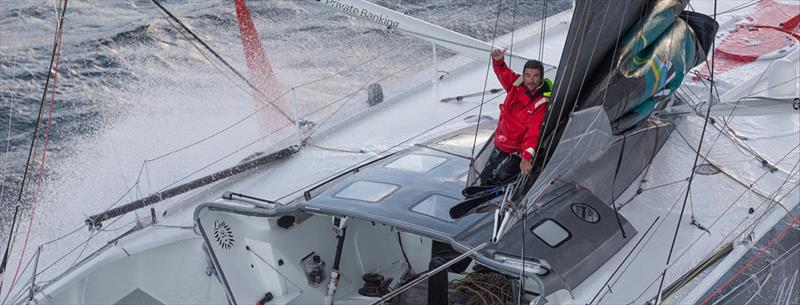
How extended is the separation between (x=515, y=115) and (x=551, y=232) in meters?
0.68

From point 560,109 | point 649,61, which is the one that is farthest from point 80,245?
point 649,61

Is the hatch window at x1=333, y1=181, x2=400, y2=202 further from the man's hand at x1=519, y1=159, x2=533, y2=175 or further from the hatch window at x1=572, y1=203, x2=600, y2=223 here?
the hatch window at x1=572, y1=203, x2=600, y2=223

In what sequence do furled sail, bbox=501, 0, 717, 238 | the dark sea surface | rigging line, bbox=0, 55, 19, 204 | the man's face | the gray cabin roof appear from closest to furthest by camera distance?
furled sail, bbox=501, 0, 717, 238 < the gray cabin roof < the man's face < rigging line, bbox=0, 55, 19, 204 < the dark sea surface

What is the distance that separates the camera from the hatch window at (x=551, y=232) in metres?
4.18

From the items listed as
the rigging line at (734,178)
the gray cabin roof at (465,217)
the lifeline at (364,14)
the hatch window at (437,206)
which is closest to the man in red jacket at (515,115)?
the gray cabin roof at (465,217)

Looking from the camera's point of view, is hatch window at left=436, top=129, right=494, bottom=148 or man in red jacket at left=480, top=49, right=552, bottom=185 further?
hatch window at left=436, top=129, right=494, bottom=148

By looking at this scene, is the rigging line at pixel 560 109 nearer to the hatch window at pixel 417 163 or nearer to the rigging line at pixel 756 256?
the hatch window at pixel 417 163

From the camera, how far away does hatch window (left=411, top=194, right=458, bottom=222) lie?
4172mm

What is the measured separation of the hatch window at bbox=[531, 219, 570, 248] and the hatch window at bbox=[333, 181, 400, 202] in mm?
793

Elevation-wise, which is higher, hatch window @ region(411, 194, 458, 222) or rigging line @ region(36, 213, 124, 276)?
→ hatch window @ region(411, 194, 458, 222)

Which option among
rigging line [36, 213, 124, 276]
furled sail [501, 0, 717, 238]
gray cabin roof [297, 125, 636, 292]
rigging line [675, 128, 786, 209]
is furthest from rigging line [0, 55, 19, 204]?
rigging line [675, 128, 786, 209]

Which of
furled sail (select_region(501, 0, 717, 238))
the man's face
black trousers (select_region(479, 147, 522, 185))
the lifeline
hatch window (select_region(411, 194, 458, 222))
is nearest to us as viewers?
furled sail (select_region(501, 0, 717, 238))

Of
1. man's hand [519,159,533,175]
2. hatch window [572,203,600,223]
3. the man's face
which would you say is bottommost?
hatch window [572,203,600,223]

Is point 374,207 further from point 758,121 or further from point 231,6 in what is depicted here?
point 231,6
